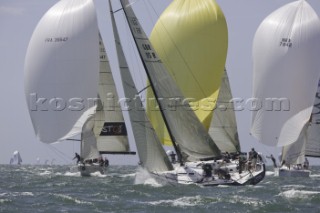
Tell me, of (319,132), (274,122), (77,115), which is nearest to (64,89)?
(77,115)

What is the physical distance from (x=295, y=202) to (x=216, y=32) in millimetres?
18100

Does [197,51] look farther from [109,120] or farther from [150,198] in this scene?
[150,198]

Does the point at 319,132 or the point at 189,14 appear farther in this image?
the point at 319,132

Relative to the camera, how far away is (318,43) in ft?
168

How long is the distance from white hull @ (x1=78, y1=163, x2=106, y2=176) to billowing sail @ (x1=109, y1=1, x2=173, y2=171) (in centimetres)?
1449

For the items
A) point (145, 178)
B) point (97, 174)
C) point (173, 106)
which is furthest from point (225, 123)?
point (145, 178)

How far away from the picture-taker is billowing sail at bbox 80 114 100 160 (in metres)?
52.9

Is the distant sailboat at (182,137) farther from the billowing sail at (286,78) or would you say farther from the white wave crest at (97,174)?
the white wave crest at (97,174)

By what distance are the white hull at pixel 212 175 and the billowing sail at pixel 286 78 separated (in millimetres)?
7771

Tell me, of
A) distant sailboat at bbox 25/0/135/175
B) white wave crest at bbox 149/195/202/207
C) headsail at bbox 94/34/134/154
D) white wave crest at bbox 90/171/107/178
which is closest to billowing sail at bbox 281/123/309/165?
headsail at bbox 94/34/134/154

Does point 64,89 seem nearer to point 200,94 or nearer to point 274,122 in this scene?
point 200,94

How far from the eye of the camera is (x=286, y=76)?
167ft

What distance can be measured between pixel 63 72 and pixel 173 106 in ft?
28.8

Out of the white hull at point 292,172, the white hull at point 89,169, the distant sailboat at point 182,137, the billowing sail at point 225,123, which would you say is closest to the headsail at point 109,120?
the white hull at point 89,169
